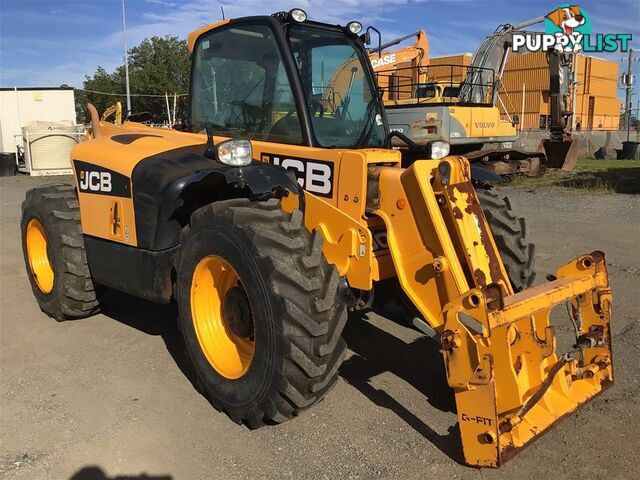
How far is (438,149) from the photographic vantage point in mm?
3980

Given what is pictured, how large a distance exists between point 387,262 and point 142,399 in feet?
6.11

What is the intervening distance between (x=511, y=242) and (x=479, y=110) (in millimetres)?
11419

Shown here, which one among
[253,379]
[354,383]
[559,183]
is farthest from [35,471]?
[559,183]

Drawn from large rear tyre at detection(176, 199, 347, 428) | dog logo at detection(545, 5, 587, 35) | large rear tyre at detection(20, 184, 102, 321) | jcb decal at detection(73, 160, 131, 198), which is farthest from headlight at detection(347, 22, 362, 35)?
dog logo at detection(545, 5, 587, 35)

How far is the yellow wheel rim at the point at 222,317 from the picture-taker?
3.58 metres

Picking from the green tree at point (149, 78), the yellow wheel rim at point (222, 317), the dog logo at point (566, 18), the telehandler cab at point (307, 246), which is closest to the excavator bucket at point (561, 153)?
the dog logo at point (566, 18)

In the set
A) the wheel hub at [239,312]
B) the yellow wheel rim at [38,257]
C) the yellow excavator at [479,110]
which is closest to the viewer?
the wheel hub at [239,312]

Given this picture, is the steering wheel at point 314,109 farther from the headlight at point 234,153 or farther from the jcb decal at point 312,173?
the headlight at point 234,153

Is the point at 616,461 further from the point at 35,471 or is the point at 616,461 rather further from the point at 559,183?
the point at 559,183

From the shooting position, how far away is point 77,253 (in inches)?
194

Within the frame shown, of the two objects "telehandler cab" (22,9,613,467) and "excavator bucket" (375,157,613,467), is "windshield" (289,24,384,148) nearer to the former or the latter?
"telehandler cab" (22,9,613,467)

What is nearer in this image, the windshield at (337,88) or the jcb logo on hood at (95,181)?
the windshield at (337,88)

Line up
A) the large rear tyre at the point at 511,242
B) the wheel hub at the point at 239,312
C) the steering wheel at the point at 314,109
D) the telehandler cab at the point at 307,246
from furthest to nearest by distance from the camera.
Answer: the large rear tyre at the point at 511,242 → the steering wheel at the point at 314,109 → the wheel hub at the point at 239,312 → the telehandler cab at the point at 307,246

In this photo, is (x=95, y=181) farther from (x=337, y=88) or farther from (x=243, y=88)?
(x=337, y=88)
